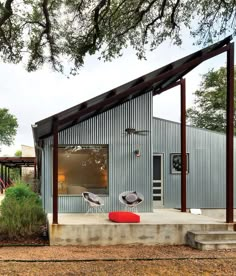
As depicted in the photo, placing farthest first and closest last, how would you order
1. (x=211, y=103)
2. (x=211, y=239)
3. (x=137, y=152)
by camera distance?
(x=211, y=103)
(x=137, y=152)
(x=211, y=239)

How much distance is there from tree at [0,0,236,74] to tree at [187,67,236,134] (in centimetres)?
1784

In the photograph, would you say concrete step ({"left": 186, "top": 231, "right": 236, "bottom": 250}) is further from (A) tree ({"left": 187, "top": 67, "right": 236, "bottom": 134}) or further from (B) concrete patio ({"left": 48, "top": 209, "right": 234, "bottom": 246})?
(A) tree ({"left": 187, "top": 67, "right": 236, "bottom": 134})

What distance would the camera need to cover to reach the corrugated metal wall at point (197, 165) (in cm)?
1429

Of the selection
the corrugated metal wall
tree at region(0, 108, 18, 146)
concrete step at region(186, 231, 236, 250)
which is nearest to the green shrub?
concrete step at region(186, 231, 236, 250)

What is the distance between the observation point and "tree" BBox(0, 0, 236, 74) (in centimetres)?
993

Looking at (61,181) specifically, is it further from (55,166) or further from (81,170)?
(55,166)

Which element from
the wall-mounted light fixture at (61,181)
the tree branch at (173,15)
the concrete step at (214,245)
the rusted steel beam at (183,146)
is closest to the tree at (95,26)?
the tree branch at (173,15)

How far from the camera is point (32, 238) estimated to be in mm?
8727

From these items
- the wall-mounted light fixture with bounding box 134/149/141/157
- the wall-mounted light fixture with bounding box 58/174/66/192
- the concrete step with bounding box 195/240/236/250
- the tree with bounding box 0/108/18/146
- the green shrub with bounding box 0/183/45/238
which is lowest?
the concrete step with bounding box 195/240/236/250

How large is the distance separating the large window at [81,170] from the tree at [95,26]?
2.24 metres

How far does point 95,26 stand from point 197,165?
671 centimetres

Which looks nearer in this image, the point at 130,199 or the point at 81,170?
the point at 130,199

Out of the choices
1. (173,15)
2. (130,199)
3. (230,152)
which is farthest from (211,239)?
(173,15)

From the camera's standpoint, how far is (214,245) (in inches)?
310
